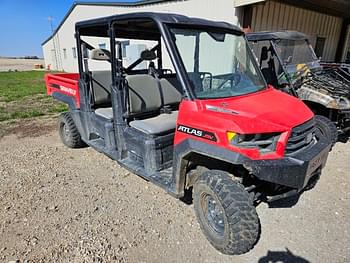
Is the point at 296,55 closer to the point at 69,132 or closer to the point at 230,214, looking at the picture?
the point at 230,214

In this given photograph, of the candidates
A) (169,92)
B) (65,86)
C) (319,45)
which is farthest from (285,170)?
(319,45)

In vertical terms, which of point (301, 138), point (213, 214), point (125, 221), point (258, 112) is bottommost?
point (125, 221)

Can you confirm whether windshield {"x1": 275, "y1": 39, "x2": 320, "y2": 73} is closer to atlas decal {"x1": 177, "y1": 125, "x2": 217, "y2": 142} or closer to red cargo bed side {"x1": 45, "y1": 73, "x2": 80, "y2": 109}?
atlas decal {"x1": 177, "y1": 125, "x2": 217, "y2": 142}

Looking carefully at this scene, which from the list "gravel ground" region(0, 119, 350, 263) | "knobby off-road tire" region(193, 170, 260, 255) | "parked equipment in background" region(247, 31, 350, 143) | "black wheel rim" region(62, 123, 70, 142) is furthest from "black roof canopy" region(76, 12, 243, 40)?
"gravel ground" region(0, 119, 350, 263)

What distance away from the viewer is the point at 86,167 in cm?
391

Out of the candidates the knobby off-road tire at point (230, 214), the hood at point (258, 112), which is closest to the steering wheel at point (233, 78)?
the hood at point (258, 112)

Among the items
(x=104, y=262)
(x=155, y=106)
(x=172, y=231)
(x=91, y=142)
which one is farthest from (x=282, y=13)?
(x=104, y=262)

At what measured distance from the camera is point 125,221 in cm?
270

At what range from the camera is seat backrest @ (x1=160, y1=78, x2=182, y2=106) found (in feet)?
11.7

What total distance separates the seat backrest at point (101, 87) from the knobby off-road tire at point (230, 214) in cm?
223

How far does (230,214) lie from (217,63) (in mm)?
1569

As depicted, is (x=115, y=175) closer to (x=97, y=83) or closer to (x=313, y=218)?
(x=97, y=83)

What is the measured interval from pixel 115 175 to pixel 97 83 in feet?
4.59

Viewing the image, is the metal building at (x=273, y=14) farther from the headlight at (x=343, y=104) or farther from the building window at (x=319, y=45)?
the headlight at (x=343, y=104)
